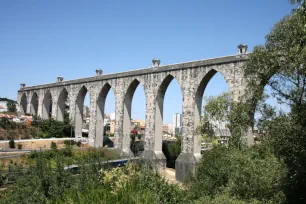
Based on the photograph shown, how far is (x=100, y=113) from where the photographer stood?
36.4m

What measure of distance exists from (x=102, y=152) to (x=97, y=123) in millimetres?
5330

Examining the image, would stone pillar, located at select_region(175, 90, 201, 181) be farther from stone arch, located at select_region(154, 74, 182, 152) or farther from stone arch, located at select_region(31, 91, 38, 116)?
stone arch, located at select_region(31, 91, 38, 116)

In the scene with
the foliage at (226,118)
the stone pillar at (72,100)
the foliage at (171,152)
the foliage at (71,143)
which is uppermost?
the stone pillar at (72,100)

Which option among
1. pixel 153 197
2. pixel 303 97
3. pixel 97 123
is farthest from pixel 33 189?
pixel 97 123

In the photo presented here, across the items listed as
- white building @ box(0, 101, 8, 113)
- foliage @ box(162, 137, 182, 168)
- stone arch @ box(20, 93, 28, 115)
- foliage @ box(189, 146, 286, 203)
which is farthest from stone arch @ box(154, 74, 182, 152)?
white building @ box(0, 101, 8, 113)

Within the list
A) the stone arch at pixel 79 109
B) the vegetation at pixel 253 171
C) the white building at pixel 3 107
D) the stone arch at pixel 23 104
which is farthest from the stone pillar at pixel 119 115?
the white building at pixel 3 107

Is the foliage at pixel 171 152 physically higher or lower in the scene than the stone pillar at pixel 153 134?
lower

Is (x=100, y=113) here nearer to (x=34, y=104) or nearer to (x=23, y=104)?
(x=34, y=104)

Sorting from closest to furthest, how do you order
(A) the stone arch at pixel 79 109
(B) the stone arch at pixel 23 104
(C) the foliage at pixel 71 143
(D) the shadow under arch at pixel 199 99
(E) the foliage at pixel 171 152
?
(D) the shadow under arch at pixel 199 99 → (C) the foliage at pixel 71 143 → (E) the foliage at pixel 171 152 → (A) the stone arch at pixel 79 109 → (B) the stone arch at pixel 23 104

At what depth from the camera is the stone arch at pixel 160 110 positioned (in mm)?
28975

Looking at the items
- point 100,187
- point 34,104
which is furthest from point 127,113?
point 34,104

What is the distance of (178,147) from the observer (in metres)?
Answer: 39.2

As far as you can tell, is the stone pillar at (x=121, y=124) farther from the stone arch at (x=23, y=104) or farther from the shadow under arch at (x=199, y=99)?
the stone arch at (x=23, y=104)

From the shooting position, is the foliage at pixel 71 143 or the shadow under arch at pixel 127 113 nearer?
the shadow under arch at pixel 127 113
